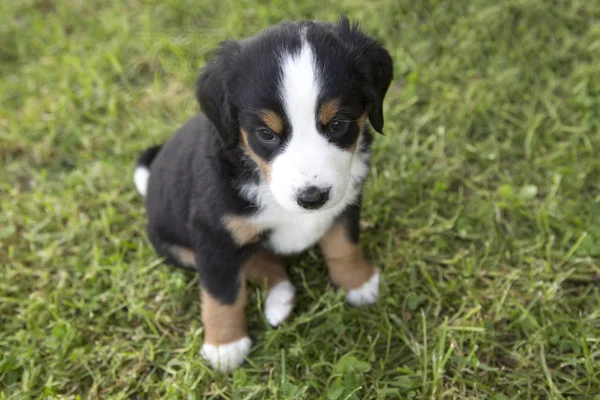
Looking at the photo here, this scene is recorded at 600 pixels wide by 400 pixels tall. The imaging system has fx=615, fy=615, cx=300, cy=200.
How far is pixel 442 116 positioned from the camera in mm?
3814

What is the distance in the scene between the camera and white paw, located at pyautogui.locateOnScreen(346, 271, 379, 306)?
117 inches

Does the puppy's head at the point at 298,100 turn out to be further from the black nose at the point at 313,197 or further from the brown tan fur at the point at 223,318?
the brown tan fur at the point at 223,318

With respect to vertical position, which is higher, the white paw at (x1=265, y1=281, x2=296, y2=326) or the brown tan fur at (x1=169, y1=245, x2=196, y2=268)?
the brown tan fur at (x1=169, y1=245, x2=196, y2=268)

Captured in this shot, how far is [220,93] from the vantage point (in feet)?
7.48

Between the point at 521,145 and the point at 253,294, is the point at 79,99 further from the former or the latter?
the point at 521,145

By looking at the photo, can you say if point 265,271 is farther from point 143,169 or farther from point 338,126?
point 338,126

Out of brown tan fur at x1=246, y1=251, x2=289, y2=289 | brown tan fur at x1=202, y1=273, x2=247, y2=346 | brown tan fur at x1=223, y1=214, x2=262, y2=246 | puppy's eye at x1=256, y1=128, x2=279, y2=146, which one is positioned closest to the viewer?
puppy's eye at x1=256, y1=128, x2=279, y2=146

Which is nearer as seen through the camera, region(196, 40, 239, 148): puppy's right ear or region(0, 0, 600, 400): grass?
region(196, 40, 239, 148): puppy's right ear

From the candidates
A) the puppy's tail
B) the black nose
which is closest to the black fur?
the black nose

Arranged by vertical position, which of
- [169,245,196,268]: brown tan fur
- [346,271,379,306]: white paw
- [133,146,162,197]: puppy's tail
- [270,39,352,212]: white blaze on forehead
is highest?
[270,39,352,212]: white blaze on forehead

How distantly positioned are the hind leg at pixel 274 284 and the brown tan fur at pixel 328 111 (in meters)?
0.92

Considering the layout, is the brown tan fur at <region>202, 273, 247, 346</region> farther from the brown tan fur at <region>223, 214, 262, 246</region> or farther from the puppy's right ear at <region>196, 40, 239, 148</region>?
the puppy's right ear at <region>196, 40, 239, 148</region>

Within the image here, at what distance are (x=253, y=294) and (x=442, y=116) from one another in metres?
1.67

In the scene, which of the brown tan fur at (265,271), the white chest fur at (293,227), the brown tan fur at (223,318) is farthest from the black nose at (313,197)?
the brown tan fur at (265,271)
